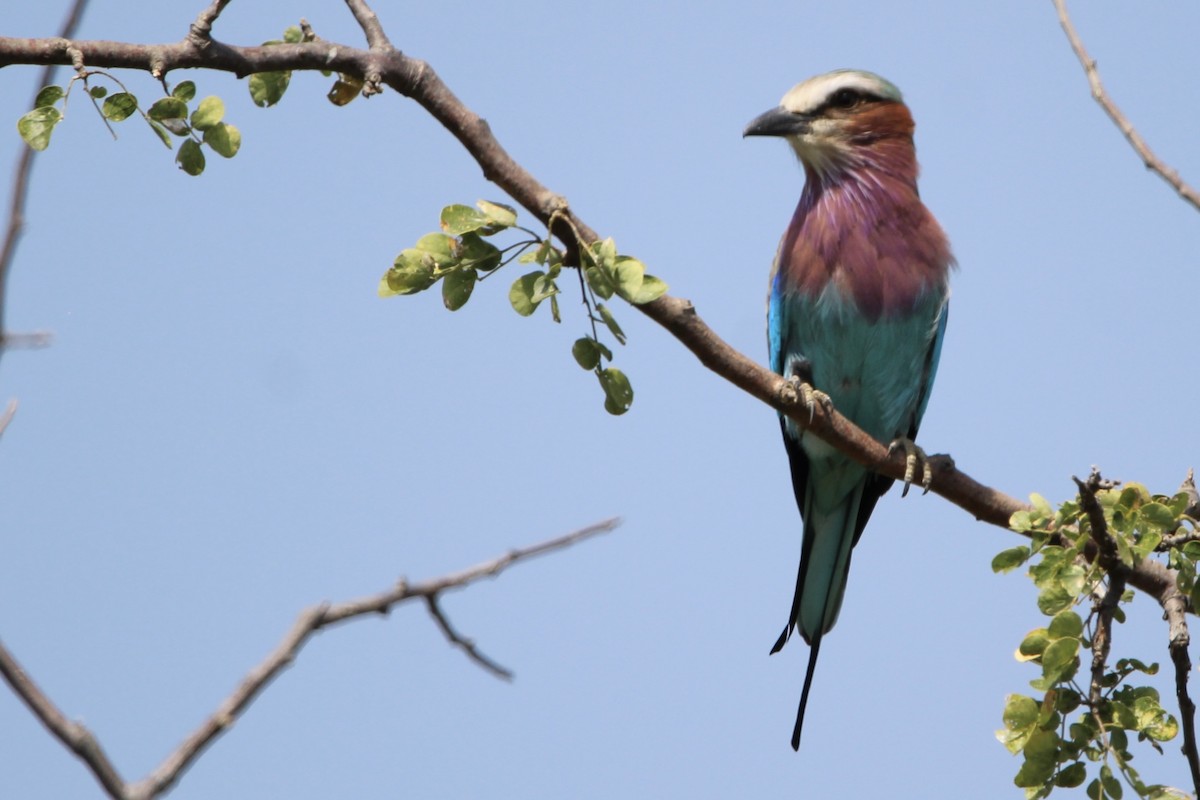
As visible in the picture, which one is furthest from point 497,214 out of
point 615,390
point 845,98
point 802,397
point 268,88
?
point 845,98

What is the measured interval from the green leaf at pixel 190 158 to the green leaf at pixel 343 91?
36 cm

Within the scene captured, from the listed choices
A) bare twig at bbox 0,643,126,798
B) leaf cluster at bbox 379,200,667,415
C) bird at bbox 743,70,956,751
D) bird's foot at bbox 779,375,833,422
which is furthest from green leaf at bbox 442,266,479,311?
bird at bbox 743,70,956,751

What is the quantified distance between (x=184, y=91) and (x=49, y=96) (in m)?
0.30

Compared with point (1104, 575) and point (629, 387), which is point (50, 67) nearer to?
point (629, 387)

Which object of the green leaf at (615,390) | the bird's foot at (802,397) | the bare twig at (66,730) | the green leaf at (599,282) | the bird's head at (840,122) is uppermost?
the bird's head at (840,122)

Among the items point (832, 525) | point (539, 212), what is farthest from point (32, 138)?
point (832, 525)

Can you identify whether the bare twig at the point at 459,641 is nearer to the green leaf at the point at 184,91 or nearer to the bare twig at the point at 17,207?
the bare twig at the point at 17,207

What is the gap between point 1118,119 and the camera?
95.0 inches

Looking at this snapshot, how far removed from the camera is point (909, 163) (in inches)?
200

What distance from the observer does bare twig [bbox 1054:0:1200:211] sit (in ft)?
7.26

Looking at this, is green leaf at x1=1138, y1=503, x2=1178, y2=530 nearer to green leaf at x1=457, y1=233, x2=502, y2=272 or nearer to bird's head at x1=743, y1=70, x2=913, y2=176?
green leaf at x1=457, y1=233, x2=502, y2=272

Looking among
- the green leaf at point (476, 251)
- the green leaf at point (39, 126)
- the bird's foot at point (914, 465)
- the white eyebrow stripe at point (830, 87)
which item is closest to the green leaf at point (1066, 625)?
the bird's foot at point (914, 465)

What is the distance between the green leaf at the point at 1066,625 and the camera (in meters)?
2.81

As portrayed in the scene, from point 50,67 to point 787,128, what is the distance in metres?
2.96
